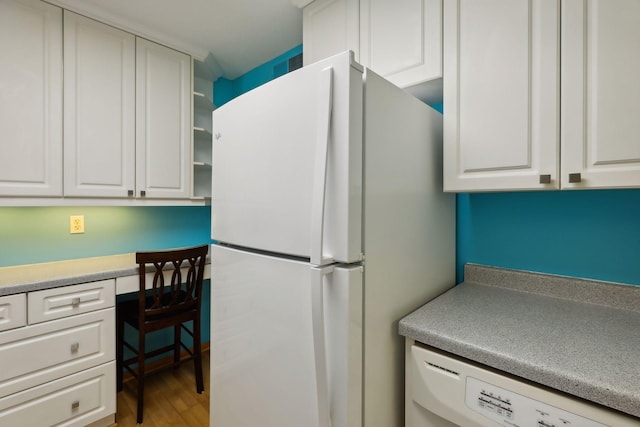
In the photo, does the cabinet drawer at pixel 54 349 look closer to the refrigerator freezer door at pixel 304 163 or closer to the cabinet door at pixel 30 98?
the cabinet door at pixel 30 98

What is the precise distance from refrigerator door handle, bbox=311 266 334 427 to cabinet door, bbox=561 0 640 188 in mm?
909

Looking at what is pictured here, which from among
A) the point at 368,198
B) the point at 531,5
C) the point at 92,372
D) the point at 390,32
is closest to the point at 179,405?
the point at 92,372

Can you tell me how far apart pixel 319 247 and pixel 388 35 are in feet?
3.84

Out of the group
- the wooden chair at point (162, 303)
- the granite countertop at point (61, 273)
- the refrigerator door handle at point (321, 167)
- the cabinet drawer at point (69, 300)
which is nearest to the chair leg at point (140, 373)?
the wooden chair at point (162, 303)

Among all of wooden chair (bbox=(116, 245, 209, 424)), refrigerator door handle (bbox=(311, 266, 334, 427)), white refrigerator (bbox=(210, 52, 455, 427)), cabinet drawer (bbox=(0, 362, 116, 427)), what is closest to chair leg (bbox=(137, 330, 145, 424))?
wooden chair (bbox=(116, 245, 209, 424))

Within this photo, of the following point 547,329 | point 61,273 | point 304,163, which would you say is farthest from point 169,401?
point 547,329

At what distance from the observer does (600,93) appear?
0.94 metres

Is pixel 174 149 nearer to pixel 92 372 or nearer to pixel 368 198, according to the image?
pixel 92 372

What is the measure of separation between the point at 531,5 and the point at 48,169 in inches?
96.1

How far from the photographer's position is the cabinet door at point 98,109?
1.77 meters

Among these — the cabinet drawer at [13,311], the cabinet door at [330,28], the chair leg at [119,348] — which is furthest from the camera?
the chair leg at [119,348]

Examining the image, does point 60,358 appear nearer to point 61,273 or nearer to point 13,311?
point 13,311

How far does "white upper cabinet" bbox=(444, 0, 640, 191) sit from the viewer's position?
0.92 m

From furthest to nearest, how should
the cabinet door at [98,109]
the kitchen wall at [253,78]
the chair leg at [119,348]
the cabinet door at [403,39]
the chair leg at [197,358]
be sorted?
the kitchen wall at [253,78]
the chair leg at [197,358]
the chair leg at [119,348]
the cabinet door at [98,109]
the cabinet door at [403,39]
